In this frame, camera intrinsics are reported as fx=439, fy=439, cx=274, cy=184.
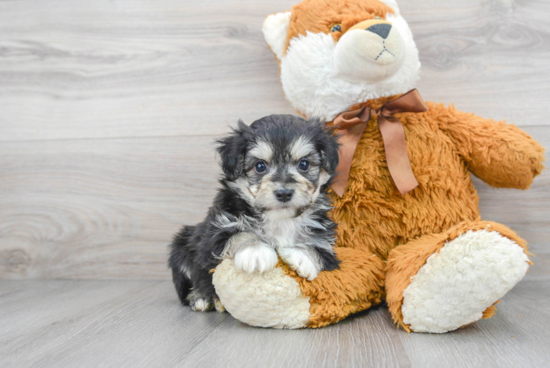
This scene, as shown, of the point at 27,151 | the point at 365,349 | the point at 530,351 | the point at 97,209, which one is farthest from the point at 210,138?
the point at 530,351

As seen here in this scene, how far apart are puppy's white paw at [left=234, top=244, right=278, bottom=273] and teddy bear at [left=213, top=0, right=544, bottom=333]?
79 millimetres

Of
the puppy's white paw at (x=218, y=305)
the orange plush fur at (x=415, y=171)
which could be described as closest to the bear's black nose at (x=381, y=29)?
the orange plush fur at (x=415, y=171)

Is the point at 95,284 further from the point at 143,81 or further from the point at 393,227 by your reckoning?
the point at 393,227

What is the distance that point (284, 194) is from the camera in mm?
1354

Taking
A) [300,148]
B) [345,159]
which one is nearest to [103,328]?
[300,148]

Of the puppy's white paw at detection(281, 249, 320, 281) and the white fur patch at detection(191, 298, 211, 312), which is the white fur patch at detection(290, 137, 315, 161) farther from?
the white fur patch at detection(191, 298, 211, 312)

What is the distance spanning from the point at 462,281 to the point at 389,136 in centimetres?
63

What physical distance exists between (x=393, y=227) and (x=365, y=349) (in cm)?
59

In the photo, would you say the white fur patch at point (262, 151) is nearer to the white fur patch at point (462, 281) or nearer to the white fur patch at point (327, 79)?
the white fur patch at point (327, 79)

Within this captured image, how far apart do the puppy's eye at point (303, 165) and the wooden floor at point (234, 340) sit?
1.75 ft

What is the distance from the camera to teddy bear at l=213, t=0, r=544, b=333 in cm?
157

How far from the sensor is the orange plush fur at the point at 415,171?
169 cm

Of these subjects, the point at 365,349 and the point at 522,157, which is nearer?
the point at 365,349

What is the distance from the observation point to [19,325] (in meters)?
1.63
